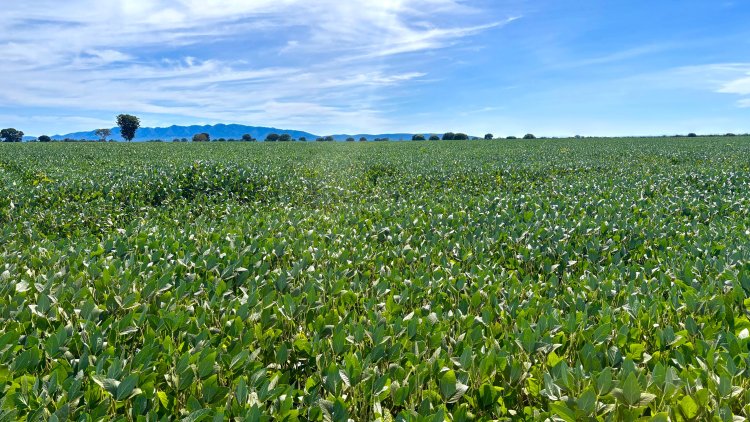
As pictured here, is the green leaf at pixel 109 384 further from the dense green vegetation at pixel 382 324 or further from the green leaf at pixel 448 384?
the green leaf at pixel 448 384

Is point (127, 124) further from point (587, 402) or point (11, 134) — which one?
point (587, 402)

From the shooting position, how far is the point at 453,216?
8211 millimetres

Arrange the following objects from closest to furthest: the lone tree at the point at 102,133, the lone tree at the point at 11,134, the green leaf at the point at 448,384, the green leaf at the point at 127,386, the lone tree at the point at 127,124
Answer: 1. the green leaf at the point at 127,386
2. the green leaf at the point at 448,384
3. the lone tree at the point at 127,124
4. the lone tree at the point at 11,134
5. the lone tree at the point at 102,133

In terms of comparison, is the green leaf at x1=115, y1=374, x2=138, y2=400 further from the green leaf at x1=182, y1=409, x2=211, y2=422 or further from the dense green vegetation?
the green leaf at x1=182, y1=409, x2=211, y2=422

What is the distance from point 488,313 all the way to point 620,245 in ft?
13.3

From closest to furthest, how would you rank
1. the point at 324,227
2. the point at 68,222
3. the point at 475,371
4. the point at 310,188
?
1. the point at 475,371
2. the point at 324,227
3. the point at 68,222
4. the point at 310,188

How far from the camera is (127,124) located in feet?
414

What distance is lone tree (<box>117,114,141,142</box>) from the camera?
12575cm

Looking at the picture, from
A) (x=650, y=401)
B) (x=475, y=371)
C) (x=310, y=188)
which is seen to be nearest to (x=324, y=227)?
(x=475, y=371)

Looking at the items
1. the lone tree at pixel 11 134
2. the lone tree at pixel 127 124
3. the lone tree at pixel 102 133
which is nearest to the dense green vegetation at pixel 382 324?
the lone tree at pixel 127 124

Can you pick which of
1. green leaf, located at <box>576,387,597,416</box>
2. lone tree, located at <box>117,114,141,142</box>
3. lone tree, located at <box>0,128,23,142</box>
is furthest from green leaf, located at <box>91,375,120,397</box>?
lone tree, located at <box>0,128,23,142</box>

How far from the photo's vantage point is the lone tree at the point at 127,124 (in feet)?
413

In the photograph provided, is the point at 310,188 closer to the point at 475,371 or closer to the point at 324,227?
the point at 324,227

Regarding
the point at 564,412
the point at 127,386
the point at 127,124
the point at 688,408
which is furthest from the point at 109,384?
the point at 127,124
